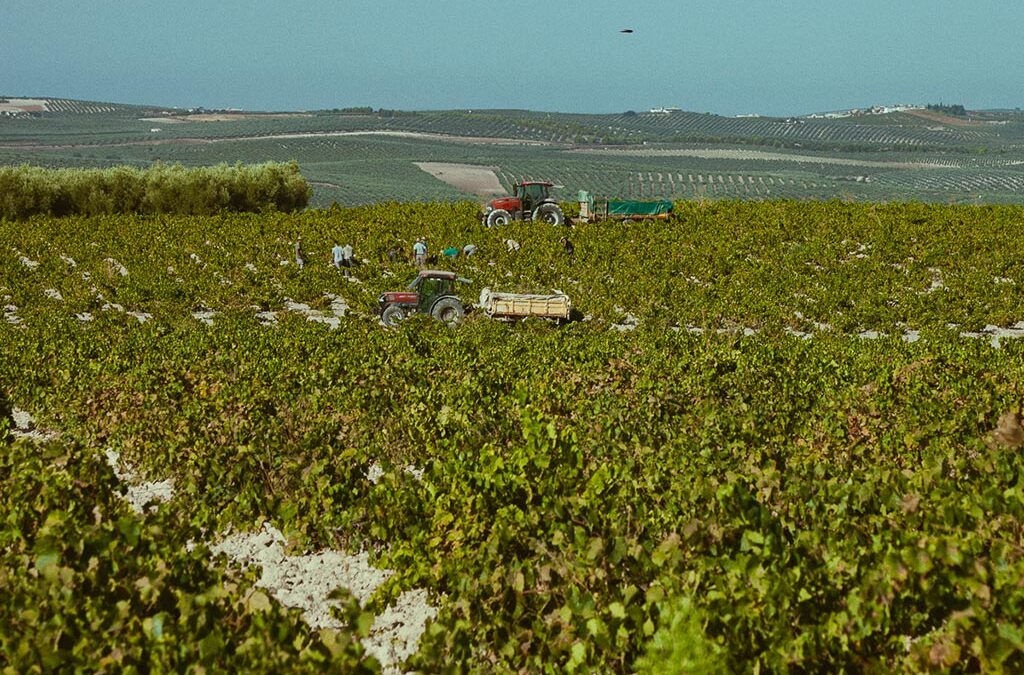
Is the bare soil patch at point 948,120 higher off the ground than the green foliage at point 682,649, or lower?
higher

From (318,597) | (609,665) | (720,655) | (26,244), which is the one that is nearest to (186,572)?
(318,597)

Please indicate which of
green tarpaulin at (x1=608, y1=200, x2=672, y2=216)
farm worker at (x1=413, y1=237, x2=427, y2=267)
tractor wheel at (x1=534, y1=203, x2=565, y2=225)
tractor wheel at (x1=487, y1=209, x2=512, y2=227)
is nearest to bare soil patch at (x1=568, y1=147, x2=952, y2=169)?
green tarpaulin at (x1=608, y1=200, x2=672, y2=216)

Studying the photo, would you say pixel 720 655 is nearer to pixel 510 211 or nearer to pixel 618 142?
pixel 510 211

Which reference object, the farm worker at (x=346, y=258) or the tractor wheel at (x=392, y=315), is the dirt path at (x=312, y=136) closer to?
the farm worker at (x=346, y=258)

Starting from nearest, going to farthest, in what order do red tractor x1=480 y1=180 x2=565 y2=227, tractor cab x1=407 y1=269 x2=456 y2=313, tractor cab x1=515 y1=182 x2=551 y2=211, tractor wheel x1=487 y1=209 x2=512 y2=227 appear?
1. tractor cab x1=407 y1=269 x2=456 y2=313
2. red tractor x1=480 y1=180 x2=565 y2=227
3. tractor wheel x1=487 y1=209 x2=512 y2=227
4. tractor cab x1=515 y1=182 x2=551 y2=211

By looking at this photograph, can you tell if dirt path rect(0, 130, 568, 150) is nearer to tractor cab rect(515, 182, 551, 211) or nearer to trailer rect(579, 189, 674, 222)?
tractor cab rect(515, 182, 551, 211)

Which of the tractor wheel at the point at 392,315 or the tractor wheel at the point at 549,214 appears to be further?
the tractor wheel at the point at 549,214

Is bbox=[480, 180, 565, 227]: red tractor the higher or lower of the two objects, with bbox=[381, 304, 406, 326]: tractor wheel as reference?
higher

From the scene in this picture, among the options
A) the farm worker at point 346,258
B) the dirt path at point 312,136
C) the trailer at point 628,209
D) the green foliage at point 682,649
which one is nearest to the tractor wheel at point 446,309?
the farm worker at point 346,258
